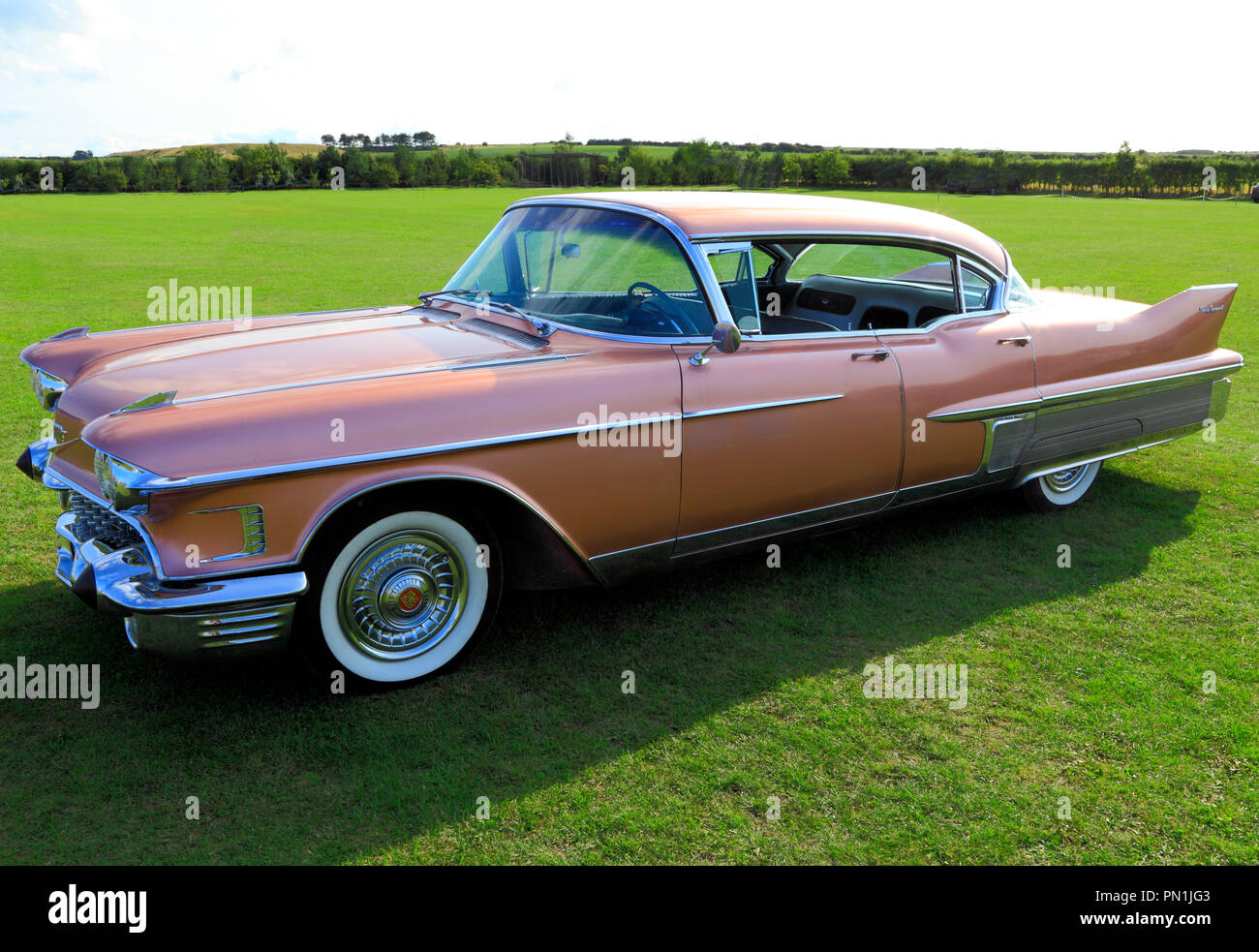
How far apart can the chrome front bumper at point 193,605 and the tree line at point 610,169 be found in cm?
4707

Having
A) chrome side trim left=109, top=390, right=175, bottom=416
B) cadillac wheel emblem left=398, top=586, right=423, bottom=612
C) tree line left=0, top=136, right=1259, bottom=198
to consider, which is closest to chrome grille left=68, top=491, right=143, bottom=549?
chrome side trim left=109, top=390, right=175, bottom=416

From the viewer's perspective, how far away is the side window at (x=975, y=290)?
4914 millimetres

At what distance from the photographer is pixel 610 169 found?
47.6 metres

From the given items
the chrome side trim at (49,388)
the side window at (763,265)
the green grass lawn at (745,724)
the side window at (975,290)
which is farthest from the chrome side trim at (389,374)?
the side window at (975,290)

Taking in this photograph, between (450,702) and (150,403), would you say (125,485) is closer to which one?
(150,403)

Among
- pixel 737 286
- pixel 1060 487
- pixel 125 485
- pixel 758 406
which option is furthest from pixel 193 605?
pixel 1060 487

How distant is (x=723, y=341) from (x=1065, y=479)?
2.76 meters

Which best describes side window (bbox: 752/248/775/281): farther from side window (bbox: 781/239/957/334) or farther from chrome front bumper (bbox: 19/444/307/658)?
chrome front bumper (bbox: 19/444/307/658)

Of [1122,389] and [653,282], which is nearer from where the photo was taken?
[653,282]

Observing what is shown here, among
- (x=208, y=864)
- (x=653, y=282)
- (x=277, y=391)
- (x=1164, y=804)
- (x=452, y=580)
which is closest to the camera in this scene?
(x=208, y=864)
